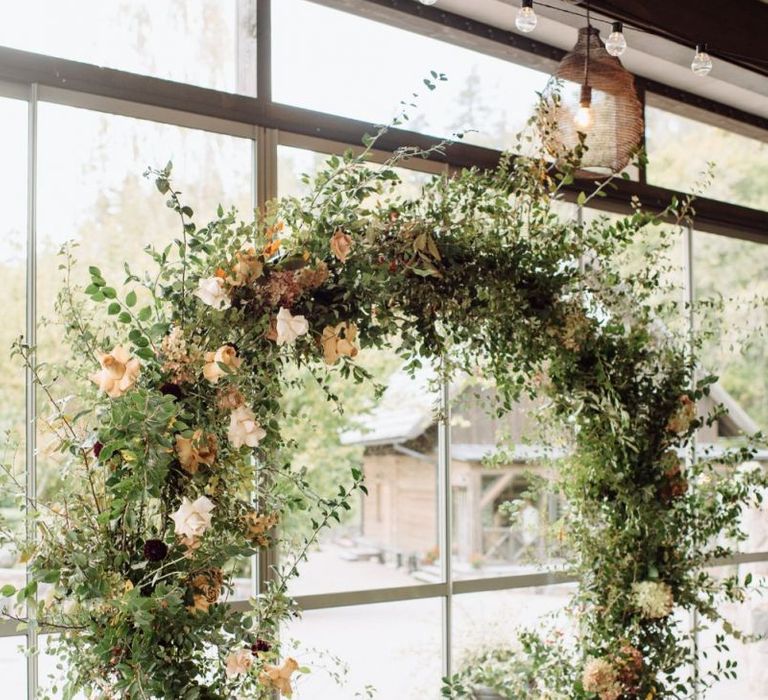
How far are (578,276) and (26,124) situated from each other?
1.73m

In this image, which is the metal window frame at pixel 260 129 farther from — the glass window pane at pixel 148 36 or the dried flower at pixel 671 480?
the dried flower at pixel 671 480

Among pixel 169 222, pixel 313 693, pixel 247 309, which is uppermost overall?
pixel 169 222

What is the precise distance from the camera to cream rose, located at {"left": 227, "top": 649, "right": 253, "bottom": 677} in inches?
91.7

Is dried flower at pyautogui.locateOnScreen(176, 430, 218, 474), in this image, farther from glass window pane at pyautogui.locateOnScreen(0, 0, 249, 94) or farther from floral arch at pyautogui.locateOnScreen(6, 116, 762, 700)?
glass window pane at pyautogui.locateOnScreen(0, 0, 249, 94)

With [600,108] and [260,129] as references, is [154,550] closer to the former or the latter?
[260,129]

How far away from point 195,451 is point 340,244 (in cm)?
64

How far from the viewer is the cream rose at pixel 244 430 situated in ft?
7.63

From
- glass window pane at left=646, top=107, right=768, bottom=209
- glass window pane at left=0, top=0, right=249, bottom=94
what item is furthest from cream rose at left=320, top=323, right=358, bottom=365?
glass window pane at left=646, top=107, right=768, bottom=209

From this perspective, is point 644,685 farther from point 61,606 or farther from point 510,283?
point 61,606

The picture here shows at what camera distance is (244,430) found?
7.63 feet

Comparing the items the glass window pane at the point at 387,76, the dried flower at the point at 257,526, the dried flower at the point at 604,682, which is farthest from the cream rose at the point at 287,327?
the dried flower at the point at 604,682

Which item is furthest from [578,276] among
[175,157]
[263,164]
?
[175,157]

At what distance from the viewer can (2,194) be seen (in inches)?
113

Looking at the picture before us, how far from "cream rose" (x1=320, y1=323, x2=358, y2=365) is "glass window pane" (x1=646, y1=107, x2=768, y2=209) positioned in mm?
2606
